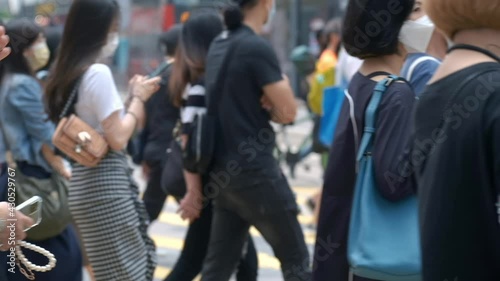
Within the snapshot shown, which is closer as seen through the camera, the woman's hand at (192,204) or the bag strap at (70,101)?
the bag strap at (70,101)

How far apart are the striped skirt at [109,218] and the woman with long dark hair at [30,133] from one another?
25cm

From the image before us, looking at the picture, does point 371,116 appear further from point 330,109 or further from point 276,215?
point 330,109

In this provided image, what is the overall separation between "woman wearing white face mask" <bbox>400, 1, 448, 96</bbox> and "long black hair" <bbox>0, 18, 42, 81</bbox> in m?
2.20

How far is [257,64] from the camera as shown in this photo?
476cm

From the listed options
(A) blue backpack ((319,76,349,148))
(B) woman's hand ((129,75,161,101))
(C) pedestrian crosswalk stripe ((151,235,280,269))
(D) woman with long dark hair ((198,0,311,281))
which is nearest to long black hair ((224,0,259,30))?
(D) woman with long dark hair ((198,0,311,281))

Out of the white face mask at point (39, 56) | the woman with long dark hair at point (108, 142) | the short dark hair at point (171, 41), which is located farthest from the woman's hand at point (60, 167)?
the short dark hair at point (171, 41)

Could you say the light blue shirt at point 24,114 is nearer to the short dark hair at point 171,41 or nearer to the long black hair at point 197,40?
the long black hair at point 197,40

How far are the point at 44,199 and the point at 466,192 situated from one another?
304 cm

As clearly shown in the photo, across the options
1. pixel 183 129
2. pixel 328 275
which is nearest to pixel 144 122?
pixel 183 129

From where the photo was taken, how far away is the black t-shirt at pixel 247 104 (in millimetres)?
4766

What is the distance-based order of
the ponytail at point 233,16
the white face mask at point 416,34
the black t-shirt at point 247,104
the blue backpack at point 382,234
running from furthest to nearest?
the ponytail at point 233,16
the black t-shirt at point 247,104
the white face mask at point 416,34
the blue backpack at point 382,234

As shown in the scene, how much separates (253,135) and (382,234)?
164 cm

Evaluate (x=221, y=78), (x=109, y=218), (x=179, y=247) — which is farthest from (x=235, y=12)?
(x=179, y=247)

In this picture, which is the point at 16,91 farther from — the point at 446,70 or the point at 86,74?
the point at 446,70
